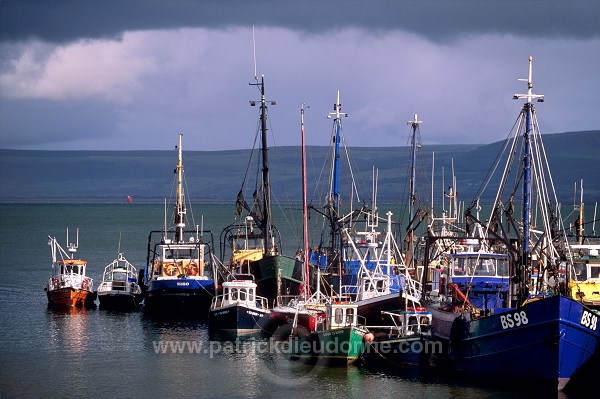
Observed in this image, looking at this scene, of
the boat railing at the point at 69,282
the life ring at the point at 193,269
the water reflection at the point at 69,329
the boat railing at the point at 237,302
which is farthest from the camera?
the boat railing at the point at 69,282

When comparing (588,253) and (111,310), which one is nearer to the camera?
(588,253)

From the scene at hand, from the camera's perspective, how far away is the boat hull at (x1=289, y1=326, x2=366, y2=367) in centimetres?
5409

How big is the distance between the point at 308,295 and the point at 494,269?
32.3 feet

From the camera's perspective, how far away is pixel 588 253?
69.7 metres

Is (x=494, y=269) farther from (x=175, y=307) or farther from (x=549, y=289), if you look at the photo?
(x=175, y=307)

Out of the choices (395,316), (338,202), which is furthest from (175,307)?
(395,316)

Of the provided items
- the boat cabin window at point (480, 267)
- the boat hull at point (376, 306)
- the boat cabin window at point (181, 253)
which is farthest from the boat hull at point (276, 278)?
the boat cabin window at point (480, 267)

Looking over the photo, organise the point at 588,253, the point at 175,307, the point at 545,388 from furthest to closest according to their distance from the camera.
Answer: the point at 175,307
the point at 588,253
the point at 545,388

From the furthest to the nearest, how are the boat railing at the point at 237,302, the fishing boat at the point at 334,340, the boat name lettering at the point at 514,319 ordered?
the boat railing at the point at 237,302
the fishing boat at the point at 334,340
the boat name lettering at the point at 514,319

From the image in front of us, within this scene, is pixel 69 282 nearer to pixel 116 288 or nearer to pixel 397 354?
pixel 116 288

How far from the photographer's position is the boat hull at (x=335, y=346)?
54094 mm

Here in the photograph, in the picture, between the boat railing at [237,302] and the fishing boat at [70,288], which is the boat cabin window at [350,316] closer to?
the boat railing at [237,302]

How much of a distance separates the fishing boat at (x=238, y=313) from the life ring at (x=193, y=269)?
11334 millimetres

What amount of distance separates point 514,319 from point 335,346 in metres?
9.01
